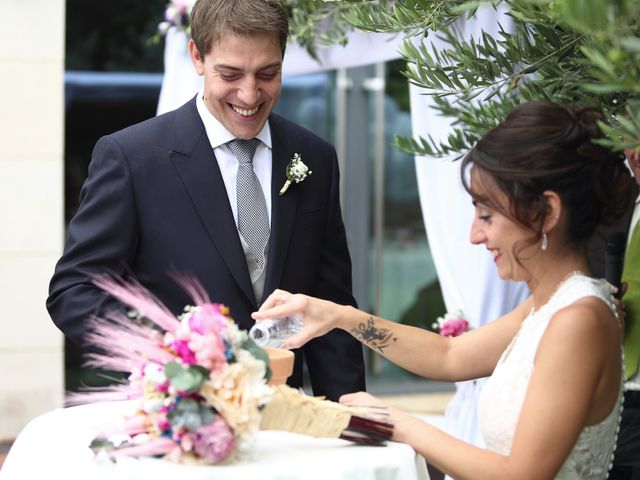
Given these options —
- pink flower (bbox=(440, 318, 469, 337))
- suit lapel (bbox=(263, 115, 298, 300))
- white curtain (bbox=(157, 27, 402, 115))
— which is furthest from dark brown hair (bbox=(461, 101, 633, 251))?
white curtain (bbox=(157, 27, 402, 115))

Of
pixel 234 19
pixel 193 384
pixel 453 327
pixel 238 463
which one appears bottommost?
pixel 453 327

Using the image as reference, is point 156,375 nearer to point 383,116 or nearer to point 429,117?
point 429,117

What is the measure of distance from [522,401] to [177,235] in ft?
4.35

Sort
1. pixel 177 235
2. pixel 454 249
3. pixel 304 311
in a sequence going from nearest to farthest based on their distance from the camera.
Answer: pixel 304 311
pixel 177 235
pixel 454 249

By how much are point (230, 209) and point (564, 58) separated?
1116 millimetres

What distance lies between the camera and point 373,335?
124 inches

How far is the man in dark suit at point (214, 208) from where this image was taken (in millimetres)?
3428

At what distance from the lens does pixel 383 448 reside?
259cm

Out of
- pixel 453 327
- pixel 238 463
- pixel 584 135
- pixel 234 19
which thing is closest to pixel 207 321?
pixel 238 463

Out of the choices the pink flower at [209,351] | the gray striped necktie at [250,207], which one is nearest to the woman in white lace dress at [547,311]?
the pink flower at [209,351]

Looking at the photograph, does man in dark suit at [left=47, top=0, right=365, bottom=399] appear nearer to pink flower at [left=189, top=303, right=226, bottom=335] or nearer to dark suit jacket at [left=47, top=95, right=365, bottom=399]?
dark suit jacket at [left=47, top=95, right=365, bottom=399]

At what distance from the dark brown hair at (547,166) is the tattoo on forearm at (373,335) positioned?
0.59m

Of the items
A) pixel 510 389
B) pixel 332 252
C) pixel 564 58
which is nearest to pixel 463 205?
pixel 332 252

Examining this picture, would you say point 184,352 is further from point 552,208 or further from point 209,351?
point 552,208
